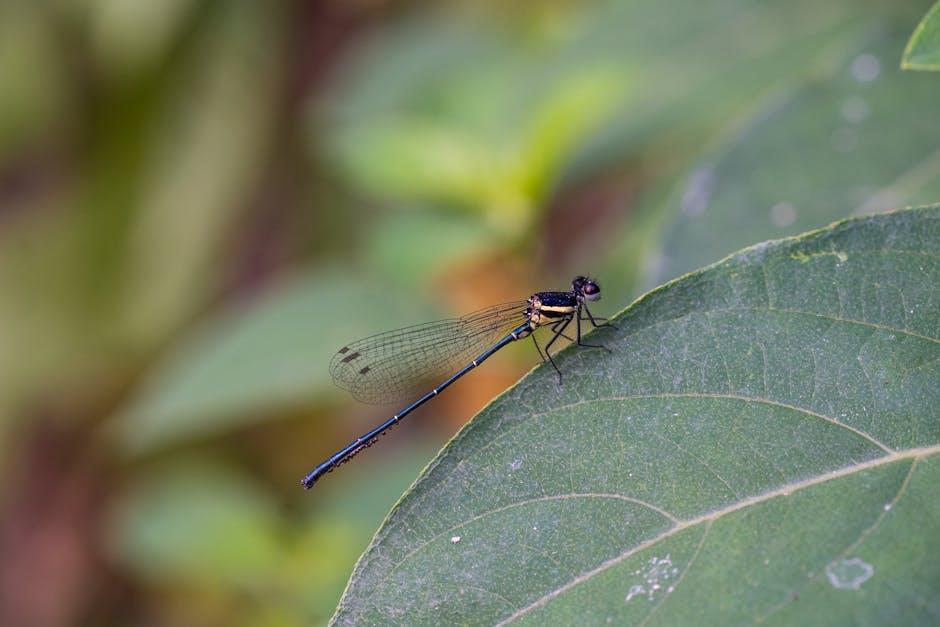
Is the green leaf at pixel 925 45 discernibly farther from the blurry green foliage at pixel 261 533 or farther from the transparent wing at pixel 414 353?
the blurry green foliage at pixel 261 533

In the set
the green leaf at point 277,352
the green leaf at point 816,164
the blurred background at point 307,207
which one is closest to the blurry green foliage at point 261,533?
the blurred background at point 307,207

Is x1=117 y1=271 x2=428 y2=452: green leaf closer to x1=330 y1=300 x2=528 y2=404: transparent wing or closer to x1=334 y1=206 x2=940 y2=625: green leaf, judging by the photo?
x1=330 y1=300 x2=528 y2=404: transparent wing

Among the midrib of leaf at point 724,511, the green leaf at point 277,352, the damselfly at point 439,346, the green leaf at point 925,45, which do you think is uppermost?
the green leaf at point 277,352

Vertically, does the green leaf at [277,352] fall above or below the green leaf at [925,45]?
above

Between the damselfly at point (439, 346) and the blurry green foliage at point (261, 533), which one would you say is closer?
the damselfly at point (439, 346)

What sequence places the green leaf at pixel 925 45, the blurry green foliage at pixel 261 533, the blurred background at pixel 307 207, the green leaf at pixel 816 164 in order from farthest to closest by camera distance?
the blurry green foliage at pixel 261 533
the blurred background at pixel 307 207
the green leaf at pixel 816 164
the green leaf at pixel 925 45

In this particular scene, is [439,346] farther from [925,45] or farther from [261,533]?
[925,45]

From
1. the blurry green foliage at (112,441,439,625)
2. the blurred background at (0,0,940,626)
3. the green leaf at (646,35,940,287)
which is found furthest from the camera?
the blurry green foliage at (112,441,439,625)

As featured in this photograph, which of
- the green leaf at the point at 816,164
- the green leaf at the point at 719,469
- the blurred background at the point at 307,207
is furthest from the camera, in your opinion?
the blurred background at the point at 307,207

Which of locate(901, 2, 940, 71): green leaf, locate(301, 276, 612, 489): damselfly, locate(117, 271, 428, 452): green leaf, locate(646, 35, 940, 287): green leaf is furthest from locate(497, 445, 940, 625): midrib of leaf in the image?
locate(117, 271, 428, 452): green leaf
